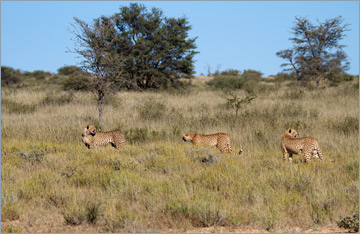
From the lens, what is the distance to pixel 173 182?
7.80 m

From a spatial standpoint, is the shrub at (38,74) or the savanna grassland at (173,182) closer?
the savanna grassland at (173,182)

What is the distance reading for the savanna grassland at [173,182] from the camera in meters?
6.28

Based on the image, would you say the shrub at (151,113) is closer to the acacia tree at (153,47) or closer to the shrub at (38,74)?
the acacia tree at (153,47)

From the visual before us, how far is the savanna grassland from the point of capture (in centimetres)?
628

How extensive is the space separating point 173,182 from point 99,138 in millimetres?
3715

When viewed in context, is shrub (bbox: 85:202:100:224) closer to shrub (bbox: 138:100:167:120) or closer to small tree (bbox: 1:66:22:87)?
shrub (bbox: 138:100:167:120)

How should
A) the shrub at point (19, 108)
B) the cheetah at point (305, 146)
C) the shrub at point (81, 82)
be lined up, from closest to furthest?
the cheetah at point (305, 146)
the shrub at point (81, 82)
the shrub at point (19, 108)

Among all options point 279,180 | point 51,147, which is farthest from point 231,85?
point 279,180

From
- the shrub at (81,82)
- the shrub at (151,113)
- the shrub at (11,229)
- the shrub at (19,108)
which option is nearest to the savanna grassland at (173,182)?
the shrub at (11,229)

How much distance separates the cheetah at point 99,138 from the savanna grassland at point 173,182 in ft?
0.80

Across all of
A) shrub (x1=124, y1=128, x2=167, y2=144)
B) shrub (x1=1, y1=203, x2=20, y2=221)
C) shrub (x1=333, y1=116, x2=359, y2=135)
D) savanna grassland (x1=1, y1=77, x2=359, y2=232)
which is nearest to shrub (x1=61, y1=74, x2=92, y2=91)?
savanna grassland (x1=1, y1=77, x2=359, y2=232)

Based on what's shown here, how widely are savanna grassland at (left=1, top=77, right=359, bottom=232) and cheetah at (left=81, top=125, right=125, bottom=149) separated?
0.80 feet

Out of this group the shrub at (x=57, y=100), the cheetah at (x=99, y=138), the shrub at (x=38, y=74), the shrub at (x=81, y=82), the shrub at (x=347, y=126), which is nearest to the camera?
the cheetah at (x=99, y=138)

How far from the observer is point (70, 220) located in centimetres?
632
